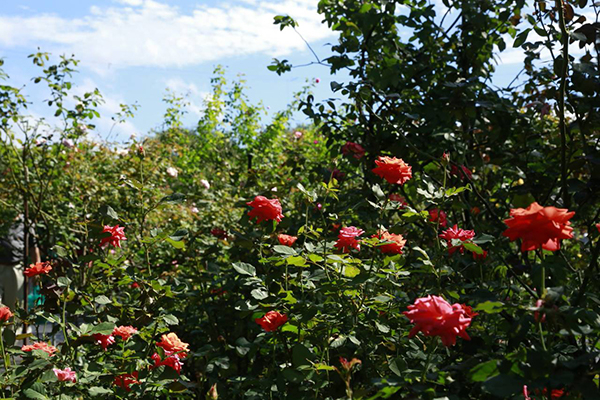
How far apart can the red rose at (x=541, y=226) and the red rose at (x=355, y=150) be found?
1793 millimetres

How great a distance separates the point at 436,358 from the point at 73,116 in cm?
400

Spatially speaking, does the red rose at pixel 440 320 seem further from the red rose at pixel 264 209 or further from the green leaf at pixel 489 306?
the red rose at pixel 264 209

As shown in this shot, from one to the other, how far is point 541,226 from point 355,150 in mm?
1853

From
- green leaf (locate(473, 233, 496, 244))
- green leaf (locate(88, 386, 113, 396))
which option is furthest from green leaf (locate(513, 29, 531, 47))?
green leaf (locate(88, 386, 113, 396))

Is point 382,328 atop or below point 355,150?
below

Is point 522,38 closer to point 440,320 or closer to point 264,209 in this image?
point 264,209

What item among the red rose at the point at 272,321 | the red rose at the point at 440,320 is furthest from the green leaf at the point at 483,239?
the red rose at the point at 272,321

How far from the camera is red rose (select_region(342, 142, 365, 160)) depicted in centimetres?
292

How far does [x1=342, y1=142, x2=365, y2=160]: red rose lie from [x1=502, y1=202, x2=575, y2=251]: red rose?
179cm

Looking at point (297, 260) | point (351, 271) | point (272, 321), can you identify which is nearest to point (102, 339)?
point (272, 321)

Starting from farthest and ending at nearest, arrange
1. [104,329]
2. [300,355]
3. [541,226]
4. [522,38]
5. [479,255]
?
1. [522,38]
2. [479,255]
3. [104,329]
4. [300,355]
5. [541,226]

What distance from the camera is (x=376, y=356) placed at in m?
1.88

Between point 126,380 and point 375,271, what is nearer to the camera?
point 375,271

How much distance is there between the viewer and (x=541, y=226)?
3.67 feet
